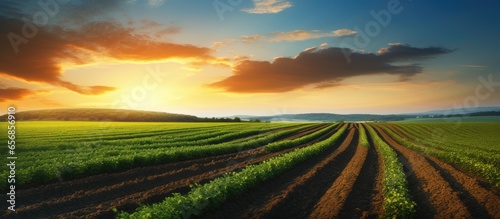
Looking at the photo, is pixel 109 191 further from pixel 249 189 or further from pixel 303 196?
pixel 303 196

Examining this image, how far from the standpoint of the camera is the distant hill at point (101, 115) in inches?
5389

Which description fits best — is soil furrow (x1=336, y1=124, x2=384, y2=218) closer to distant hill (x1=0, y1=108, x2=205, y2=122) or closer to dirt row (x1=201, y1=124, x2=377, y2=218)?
dirt row (x1=201, y1=124, x2=377, y2=218)

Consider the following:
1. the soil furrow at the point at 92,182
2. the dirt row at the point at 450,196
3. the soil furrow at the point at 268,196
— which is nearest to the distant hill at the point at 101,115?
the soil furrow at the point at 92,182

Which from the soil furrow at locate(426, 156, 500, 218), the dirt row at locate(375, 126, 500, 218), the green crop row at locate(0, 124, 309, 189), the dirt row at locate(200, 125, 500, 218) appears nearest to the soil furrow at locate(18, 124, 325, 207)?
the green crop row at locate(0, 124, 309, 189)

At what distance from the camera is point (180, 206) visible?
1078cm

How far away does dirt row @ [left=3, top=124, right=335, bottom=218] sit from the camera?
1277 cm

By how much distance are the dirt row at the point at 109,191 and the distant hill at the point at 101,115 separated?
389 ft

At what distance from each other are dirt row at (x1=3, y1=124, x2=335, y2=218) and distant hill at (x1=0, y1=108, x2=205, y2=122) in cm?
11867

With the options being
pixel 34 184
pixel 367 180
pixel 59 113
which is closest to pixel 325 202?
pixel 367 180

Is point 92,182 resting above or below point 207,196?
below

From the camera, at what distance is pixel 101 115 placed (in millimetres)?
143625

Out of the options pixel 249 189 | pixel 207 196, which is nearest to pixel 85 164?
pixel 249 189

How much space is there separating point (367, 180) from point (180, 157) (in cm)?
1379

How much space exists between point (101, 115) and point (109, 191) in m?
140
